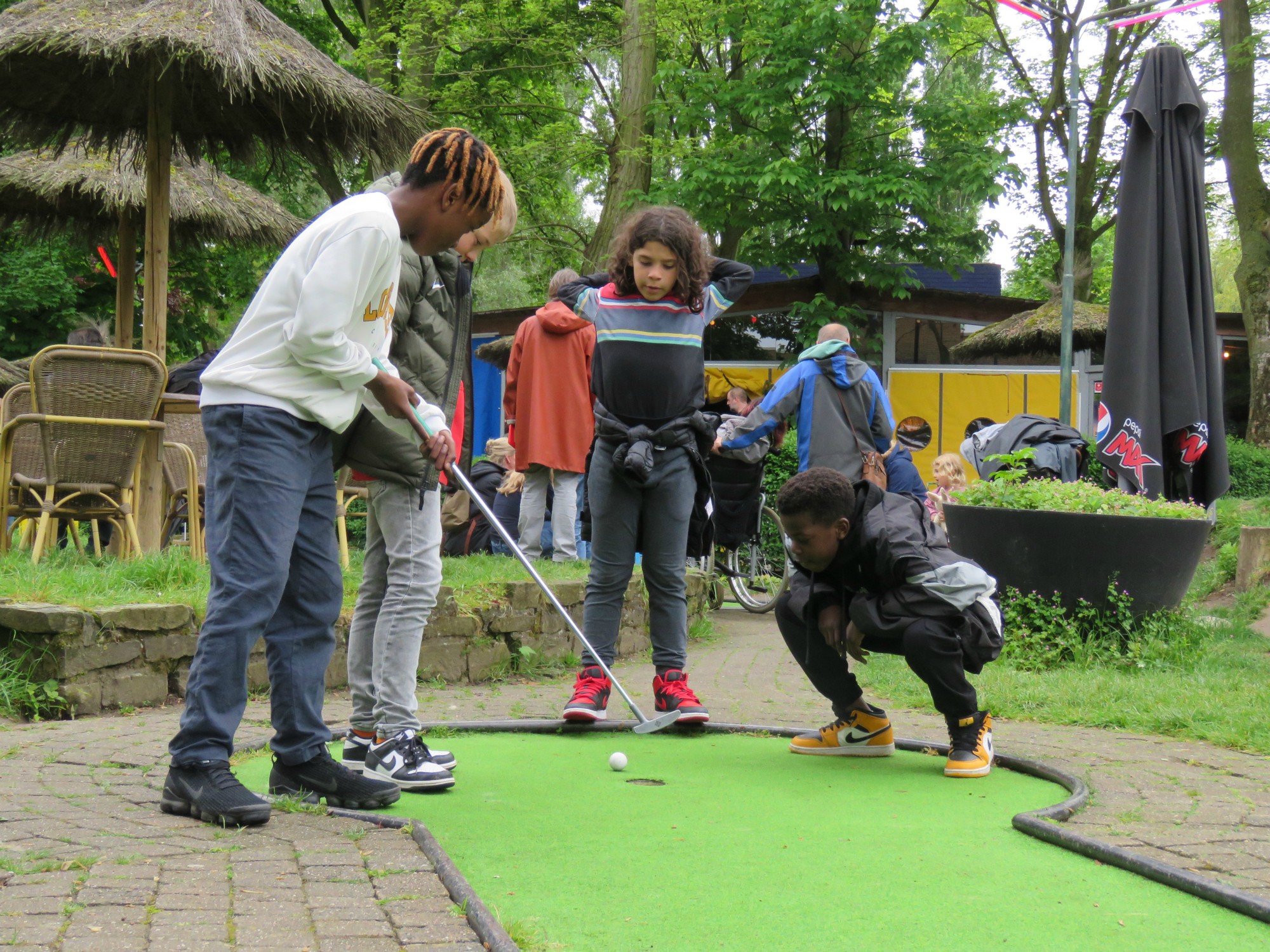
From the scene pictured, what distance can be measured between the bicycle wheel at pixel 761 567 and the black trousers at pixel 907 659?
13.9 ft

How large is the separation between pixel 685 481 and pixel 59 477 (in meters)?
2.88

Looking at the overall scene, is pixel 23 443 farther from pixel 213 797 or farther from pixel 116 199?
pixel 116 199

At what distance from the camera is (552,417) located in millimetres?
7312

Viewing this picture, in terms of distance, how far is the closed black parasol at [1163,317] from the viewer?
6.70 meters

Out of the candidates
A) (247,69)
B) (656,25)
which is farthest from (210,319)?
(247,69)

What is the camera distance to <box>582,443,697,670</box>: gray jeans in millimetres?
4465

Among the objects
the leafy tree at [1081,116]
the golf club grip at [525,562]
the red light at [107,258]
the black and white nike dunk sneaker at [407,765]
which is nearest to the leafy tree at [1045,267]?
the leafy tree at [1081,116]

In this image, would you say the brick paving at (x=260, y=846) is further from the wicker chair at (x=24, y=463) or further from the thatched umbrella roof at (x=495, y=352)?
the thatched umbrella roof at (x=495, y=352)

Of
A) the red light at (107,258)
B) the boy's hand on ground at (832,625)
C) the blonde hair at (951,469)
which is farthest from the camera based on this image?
the red light at (107,258)

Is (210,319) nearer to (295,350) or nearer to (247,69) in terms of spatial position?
(247,69)

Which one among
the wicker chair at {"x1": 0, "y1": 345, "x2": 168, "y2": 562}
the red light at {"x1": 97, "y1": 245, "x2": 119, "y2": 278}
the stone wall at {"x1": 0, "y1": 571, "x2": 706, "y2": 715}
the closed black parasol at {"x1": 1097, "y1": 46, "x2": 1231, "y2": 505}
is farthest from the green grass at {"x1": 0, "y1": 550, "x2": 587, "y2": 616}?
the red light at {"x1": 97, "y1": 245, "x2": 119, "y2": 278}

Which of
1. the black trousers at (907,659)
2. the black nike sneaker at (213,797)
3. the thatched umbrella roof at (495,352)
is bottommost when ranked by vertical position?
the black nike sneaker at (213,797)

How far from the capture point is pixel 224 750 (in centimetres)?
288

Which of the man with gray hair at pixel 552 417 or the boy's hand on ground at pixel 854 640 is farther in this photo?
the man with gray hair at pixel 552 417
